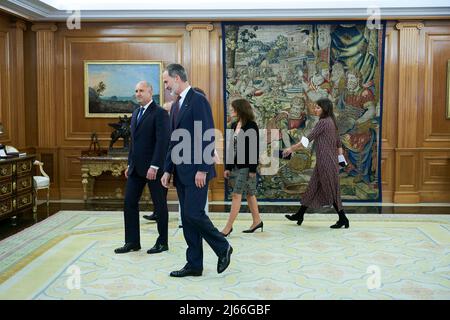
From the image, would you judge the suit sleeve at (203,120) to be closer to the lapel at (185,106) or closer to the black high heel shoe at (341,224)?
the lapel at (185,106)

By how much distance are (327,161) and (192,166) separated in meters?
2.70

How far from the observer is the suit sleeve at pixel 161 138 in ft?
17.6

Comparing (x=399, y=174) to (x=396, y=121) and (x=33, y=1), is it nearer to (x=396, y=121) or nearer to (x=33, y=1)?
(x=396, y=121)

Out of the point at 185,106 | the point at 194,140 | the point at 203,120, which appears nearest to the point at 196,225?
the point at 194,140

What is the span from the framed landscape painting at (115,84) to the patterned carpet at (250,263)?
8.49 ft

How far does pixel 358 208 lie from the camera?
8.76 metres

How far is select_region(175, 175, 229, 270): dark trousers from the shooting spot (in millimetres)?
4613

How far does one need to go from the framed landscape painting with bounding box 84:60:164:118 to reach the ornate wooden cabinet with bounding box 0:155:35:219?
6.16 feet

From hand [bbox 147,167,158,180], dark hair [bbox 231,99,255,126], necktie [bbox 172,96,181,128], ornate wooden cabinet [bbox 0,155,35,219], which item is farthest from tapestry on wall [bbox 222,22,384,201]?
necktie [bbox 172,96,181,128]

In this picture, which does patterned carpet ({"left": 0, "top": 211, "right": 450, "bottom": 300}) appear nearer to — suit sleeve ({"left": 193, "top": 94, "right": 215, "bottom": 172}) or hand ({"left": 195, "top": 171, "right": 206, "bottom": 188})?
hand ({"left": 195, "top": 171, "right": 206, "bottom": 188})

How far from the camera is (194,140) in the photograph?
454 centimetres

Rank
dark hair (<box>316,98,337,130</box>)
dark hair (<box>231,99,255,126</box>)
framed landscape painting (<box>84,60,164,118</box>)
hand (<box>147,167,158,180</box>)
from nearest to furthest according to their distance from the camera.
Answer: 1. hand (<box>147,167,158,180</box>)
2. dark hair (<box>231,99,255,126</box>)
3. dark hair (<box>316,98,337,130</box>)
4. framed landscape painting (<box>84,60,164,118</box>)

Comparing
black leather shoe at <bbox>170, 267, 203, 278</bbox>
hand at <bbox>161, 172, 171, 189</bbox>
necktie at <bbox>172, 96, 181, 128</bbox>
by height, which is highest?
necktie at <bbox>172, 96, 181, 128</bbox>

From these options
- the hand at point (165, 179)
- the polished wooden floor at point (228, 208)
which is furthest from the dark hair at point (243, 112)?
the polished wooden floor at point (228, 208)
